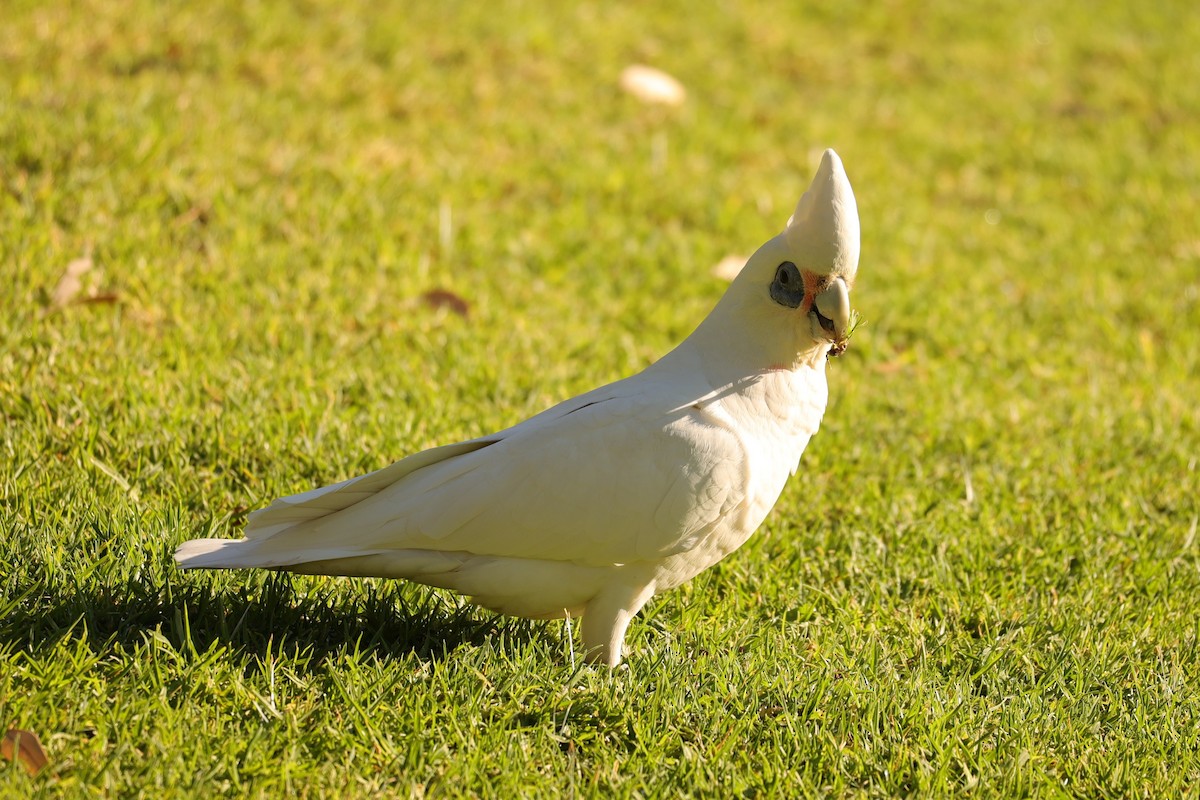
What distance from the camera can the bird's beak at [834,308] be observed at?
2492 mm

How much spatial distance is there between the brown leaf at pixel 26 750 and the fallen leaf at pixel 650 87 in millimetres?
4976

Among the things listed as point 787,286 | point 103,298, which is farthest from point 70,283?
point 787,286

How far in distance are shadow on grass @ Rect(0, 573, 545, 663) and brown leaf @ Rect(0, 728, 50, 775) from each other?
0.28 meters

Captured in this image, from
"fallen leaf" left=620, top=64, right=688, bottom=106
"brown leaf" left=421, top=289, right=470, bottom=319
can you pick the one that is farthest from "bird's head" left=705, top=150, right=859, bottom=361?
"fallen leaf" left=620, top=64, right=688, bottom=106

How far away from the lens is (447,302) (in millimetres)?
4453

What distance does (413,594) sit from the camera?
2914 millimetres

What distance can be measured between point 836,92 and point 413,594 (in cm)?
502

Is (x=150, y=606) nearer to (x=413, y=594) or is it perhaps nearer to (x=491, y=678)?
(x=413, y=594)

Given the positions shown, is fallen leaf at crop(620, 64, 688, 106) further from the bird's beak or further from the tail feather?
the tail feather

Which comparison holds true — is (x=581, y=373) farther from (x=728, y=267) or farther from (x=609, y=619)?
(x=609, y=619)

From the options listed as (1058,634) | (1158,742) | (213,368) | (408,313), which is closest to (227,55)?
(408,313)

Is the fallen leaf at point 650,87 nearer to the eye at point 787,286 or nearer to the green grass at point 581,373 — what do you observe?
the green grass at point 581,373

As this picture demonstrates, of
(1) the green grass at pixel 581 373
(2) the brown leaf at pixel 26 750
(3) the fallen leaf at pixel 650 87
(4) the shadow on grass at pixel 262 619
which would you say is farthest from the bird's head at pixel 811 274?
(3) the fallen leaf at pixel 650 87

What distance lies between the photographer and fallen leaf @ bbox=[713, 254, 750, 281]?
5039 mm
